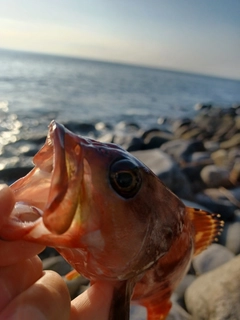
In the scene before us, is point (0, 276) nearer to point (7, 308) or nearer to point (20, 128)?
point (7, 308)

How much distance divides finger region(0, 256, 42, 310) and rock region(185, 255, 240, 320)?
2.52 metres

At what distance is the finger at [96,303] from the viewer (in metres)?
1.91

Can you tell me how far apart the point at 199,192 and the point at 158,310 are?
20.2 ft

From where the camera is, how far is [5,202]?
1.54 metres

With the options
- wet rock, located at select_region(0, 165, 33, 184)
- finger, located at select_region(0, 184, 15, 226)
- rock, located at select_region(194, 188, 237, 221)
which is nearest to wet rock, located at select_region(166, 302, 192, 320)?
finger, located at select_region(0, 184, 15, 226)

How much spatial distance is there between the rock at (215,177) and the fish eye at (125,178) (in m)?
7.37

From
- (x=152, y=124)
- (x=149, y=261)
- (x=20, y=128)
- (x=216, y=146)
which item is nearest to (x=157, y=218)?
(x=149, y=261)

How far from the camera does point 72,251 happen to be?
5.77ft

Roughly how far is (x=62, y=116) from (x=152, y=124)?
590 cm

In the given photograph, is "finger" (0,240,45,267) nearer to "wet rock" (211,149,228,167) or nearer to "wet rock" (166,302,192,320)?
"wet rock" (166,302,192,320)

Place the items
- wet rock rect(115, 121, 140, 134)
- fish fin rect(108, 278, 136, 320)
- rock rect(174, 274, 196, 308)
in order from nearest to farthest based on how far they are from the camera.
Result: fish fin rect(108, 278, 136, 320) → rock rect(174, 274, 196, 308) → wet rock rect(115, 121, 140, 134)

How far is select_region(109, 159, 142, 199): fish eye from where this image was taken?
1610 millimetres

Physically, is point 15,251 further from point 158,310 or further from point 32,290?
point 158,310

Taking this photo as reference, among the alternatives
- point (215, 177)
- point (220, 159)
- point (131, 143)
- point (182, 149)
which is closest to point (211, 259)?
point (215, 177)
